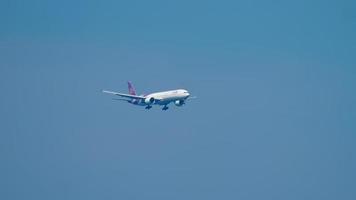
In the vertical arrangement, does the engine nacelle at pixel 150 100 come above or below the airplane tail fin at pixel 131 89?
below

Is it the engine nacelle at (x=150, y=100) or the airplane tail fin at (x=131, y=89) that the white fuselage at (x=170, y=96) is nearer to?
the engine nacelle at (x=150, y=100)

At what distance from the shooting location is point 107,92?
124312 millimetres

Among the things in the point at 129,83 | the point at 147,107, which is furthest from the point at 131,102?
the point at 129,83

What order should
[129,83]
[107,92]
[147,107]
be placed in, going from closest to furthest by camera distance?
1. [107,92]
2. [147,107]
3. [129,83]

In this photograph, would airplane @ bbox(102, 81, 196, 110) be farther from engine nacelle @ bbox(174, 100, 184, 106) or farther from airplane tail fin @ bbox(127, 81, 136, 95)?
airplane tail fin @ bbox(127, 81, 136, 95)

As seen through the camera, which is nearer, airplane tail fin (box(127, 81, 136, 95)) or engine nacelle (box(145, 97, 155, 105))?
engine nacelle (box(145, 97, 155, 105))

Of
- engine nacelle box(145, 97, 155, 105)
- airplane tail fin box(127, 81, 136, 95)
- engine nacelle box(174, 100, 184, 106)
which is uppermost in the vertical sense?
airplane tail fin box(127, 81, 136, 95)

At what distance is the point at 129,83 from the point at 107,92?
33558mm

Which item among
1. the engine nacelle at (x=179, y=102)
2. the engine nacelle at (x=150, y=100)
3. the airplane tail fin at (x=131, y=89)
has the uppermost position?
the airplane tail fin at (x=131, y=89)

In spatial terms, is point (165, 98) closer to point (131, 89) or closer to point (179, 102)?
point (179, 102)

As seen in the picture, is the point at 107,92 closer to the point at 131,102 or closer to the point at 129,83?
the point at 131,102

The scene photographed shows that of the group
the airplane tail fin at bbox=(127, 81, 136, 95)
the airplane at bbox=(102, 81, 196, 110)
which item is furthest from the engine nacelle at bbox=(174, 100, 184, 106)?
the airplane tail fin at bbox=(127, 81, 136, 95)

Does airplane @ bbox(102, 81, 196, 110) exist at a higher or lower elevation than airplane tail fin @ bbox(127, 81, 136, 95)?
lower

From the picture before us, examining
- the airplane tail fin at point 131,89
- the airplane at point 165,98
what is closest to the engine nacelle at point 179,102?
the airplane at point 165,98
